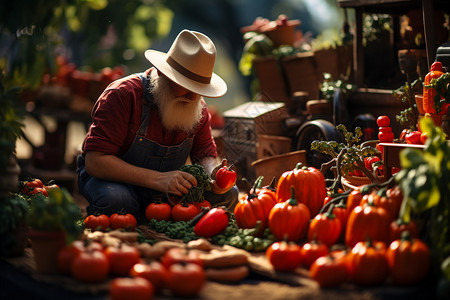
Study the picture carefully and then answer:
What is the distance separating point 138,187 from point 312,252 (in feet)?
6.32

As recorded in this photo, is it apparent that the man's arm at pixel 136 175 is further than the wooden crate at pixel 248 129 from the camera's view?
No

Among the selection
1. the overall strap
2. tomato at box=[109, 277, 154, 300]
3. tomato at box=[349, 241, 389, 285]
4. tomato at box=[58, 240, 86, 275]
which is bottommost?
tomato at box=[349, 241, 389, 285]

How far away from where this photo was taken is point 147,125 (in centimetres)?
435

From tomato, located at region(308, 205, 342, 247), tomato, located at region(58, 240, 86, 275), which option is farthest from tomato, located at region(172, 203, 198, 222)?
tomato, located at region(58, 240, 86, 275)

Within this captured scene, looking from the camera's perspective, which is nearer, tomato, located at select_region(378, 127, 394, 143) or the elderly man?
the elderly man

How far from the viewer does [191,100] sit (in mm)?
4277

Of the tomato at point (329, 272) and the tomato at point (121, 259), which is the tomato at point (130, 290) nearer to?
the tomato at point (121, 259)

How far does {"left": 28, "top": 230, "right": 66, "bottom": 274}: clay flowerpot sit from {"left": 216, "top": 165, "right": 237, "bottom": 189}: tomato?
5.13 ft

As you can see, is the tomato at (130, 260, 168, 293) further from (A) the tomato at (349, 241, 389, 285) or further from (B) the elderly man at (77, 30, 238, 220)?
(B) the elderly man at (77, 30, 238, 220)

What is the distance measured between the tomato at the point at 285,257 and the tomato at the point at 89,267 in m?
0.92

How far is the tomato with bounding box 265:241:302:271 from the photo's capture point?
3.04 m

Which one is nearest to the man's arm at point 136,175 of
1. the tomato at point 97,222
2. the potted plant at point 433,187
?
the tomato at point 97,222

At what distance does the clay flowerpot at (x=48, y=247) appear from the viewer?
300 centimetres

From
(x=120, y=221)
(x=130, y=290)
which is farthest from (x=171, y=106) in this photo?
(x=130, y=290)
